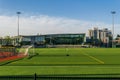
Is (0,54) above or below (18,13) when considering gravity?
below

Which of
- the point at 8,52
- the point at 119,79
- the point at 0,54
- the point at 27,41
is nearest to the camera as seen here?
the point at 119,79

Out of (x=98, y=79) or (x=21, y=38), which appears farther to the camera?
(x=21, y=38)

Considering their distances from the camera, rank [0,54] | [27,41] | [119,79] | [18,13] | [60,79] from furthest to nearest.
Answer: [27,41], [18,13], [0,54], [60,79], [119,79]

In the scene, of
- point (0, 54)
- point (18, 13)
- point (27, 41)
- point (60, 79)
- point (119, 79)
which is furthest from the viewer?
point (27, 41)

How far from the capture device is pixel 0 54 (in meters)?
45.7

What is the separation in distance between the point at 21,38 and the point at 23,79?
181454 mm

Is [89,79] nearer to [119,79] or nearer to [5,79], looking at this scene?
[119,79]

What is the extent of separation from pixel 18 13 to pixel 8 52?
2782 inches

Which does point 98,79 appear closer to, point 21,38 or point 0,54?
point 0,54

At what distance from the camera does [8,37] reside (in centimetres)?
19762

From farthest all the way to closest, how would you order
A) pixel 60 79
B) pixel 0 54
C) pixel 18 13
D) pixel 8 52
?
pixel 18 13
pixel 8 52
pixel 0 54
pixel 60 79

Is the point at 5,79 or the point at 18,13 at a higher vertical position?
the point at 18,13

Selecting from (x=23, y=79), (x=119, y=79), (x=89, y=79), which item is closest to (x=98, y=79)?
(x=89, y=79)

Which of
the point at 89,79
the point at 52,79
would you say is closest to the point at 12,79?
the point at 52,79
